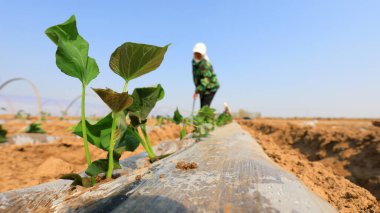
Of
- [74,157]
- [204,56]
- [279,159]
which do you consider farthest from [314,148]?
[74,157]

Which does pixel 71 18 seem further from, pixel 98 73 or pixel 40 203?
pixel 40 203

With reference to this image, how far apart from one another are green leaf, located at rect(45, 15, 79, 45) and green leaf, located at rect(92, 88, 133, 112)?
0.81 feet

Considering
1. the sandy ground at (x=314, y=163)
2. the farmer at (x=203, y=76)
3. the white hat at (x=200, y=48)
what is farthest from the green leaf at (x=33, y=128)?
the white hat at (x=200, y=48)

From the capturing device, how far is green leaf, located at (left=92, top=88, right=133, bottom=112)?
854 mm

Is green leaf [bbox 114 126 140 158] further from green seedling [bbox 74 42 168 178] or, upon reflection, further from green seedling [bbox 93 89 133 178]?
green seedling [bbox 93 89 133 178]

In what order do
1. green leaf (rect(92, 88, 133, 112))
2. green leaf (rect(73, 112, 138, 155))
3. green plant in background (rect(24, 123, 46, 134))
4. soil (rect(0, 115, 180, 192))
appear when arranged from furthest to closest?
green plant in background (rect(24, 123, 46, 134)) < soil (rect(0, 115, 180, 192)) < green leaf (rect(73, 112, 138, 155)) < green leaf (rect(92, 88, 133, 112))

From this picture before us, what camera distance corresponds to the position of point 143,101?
1.21m

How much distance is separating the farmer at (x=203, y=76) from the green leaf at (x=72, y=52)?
3952 mm

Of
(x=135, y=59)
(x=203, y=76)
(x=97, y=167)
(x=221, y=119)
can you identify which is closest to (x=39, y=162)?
(x=97, y=167)

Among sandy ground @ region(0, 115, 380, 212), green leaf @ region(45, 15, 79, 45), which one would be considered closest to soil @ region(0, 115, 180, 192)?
sandy ground @ region(0, 115, 380, 212)

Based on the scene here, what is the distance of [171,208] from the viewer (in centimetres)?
64

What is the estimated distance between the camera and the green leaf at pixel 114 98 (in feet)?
2.80

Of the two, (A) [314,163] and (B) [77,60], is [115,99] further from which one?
(A) [314,163]

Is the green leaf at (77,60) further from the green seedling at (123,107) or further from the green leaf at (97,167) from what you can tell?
the green leaf at (97,167)
